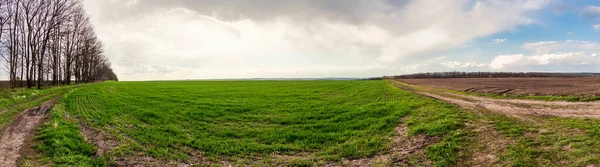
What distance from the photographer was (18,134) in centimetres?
1030

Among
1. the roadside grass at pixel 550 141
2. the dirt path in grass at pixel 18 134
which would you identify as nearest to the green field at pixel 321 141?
the roadside grass at pixel 550 141

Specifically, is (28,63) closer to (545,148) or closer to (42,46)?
(42,46)

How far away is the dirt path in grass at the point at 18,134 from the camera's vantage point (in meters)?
8.00

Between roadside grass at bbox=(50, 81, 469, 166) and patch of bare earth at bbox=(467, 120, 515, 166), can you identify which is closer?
patch of bare earth at bbox=(467, 120, 515, 166)

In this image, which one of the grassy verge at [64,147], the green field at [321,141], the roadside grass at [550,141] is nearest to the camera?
the roadside grass at [550,141]

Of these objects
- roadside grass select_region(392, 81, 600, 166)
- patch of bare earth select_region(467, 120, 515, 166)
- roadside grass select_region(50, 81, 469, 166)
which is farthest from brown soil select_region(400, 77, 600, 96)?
patch of bare earth select_region(467, 120, 515, 166)

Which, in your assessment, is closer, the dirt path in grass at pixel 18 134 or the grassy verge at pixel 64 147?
the dirt path in grass at pixel 18 134

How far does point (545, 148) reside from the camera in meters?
8.51

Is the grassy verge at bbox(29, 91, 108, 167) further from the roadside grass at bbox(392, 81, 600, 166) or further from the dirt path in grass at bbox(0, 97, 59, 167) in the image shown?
the roadside grass at bbox(392, 81, 600, 166)

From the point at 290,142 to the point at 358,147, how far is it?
2.70 metres

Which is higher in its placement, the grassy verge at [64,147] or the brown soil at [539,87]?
the brown soil at [539,87]

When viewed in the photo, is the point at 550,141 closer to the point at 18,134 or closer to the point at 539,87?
the point at 18,134

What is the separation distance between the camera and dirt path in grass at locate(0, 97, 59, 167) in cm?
800

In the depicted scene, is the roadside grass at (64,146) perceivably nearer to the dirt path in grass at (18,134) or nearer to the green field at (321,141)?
the green field at (321,141)
